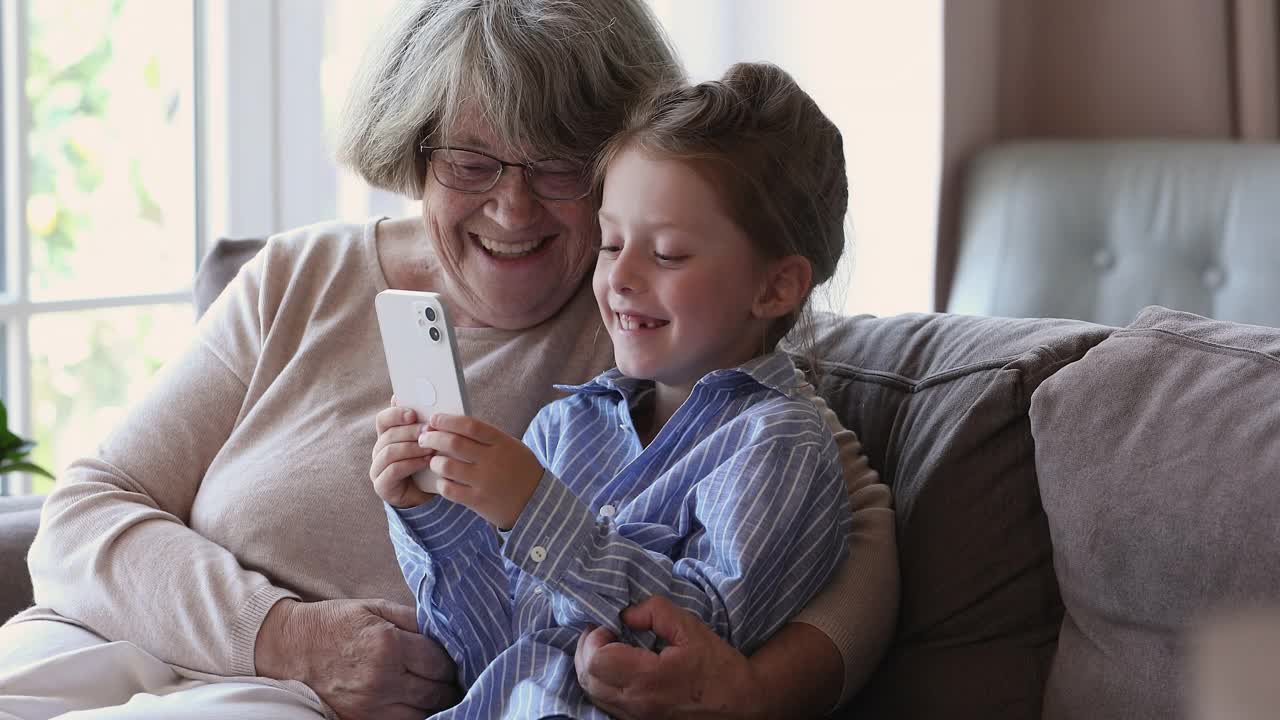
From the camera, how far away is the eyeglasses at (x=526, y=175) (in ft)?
4.54

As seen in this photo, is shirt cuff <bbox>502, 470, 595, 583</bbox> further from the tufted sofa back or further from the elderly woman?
the tufted sofa back

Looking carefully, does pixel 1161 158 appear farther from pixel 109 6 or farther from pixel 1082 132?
pixel 109 6

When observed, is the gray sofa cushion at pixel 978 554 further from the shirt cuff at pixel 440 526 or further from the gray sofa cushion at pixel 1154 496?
the shirt cuff at pixel 440 526

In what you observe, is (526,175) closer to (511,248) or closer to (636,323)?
(511,248)

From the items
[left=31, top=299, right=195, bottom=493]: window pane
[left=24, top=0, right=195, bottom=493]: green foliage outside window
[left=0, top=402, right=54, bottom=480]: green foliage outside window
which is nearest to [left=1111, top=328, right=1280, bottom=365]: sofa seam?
[left=0, top=402, right=54, bottom=480]: green foliage outside window

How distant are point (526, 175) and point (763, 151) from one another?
297mm

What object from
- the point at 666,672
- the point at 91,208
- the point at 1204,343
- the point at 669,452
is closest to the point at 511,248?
the point at 669,452

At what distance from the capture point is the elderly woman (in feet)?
3.97

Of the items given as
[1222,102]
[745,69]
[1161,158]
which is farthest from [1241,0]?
[745,69]

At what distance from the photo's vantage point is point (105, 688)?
1229 mm

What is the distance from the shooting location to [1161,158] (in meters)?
2.30

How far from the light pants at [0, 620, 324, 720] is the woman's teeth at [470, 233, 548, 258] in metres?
0.52

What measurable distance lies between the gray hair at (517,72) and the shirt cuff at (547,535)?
476 mm

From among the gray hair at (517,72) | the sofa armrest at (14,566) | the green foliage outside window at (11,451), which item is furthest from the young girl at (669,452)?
the green foliage outside window at (11,451)
